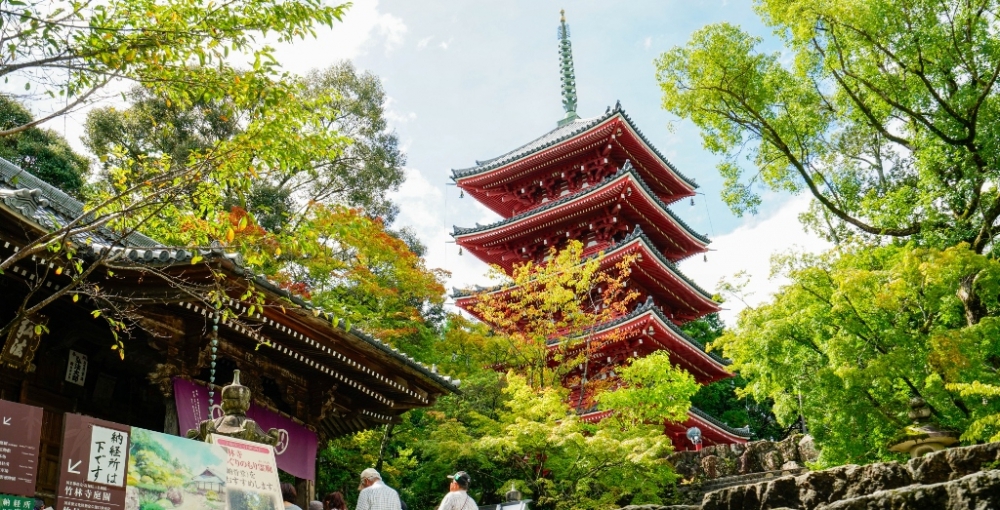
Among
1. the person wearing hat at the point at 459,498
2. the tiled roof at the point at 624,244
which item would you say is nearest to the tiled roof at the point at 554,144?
the tiled roof at the point at 624,244

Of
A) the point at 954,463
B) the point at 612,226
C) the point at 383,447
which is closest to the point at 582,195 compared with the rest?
the point at 612,226

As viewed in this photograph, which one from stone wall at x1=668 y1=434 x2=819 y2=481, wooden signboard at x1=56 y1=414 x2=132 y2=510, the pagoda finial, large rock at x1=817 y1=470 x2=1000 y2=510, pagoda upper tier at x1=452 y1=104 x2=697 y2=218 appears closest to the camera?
wooden signboard at x1=56 y1=414 x2=132 y2=510

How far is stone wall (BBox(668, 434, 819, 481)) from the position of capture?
1925cm

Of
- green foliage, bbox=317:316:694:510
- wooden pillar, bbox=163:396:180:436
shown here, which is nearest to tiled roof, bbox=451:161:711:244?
green foliage, bbox=317:316:694:510

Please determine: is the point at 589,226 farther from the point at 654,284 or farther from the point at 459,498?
the point at 459,498

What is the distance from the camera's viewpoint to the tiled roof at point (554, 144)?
2322cm

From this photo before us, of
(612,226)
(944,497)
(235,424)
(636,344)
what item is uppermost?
(612,226)

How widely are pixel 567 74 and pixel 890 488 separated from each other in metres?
24.5

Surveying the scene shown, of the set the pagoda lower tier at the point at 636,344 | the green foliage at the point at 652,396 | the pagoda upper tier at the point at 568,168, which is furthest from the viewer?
the pagoda upper tier at the point at 568,168

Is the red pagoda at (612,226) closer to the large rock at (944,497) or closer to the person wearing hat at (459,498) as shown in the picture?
the large rock at (944,497)

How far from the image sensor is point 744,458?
20.1 metres

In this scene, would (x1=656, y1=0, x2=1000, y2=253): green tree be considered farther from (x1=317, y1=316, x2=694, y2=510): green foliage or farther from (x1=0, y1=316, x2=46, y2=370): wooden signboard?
(x1=0, y1=316, x2=46, y2=370): wooden signboard

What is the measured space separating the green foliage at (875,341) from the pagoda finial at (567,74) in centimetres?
1712

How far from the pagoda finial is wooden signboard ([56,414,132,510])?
2550 cm
